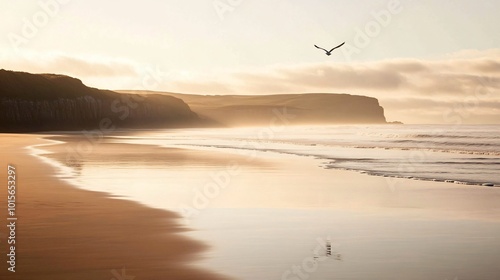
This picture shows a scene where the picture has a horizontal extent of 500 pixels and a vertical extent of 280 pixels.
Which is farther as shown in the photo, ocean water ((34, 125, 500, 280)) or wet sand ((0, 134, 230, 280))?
ocean water ((34, 125, 500, 280))

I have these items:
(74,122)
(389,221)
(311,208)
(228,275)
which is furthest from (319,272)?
(74,122)

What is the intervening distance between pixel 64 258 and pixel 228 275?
2967mm

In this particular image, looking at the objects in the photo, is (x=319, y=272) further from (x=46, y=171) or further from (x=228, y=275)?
(x=46, y=171)

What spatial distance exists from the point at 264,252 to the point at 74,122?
188 meters

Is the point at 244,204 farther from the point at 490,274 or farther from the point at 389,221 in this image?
the point at 490,274

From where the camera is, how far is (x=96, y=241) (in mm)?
14031

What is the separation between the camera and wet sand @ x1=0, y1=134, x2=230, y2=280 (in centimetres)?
1152

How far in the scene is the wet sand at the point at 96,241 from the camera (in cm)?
1152

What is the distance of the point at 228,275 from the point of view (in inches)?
448

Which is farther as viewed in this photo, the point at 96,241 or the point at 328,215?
the point at 328,215

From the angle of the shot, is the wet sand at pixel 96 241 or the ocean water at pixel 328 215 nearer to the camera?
the wet sand at pixel 96 241

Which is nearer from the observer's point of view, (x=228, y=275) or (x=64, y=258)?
(x=228, y=275)

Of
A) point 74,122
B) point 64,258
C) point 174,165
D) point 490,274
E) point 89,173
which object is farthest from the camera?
point 74,122

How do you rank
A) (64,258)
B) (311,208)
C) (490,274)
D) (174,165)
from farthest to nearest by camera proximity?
(174,165) < (311,208) < (64,258) < (490,274)
